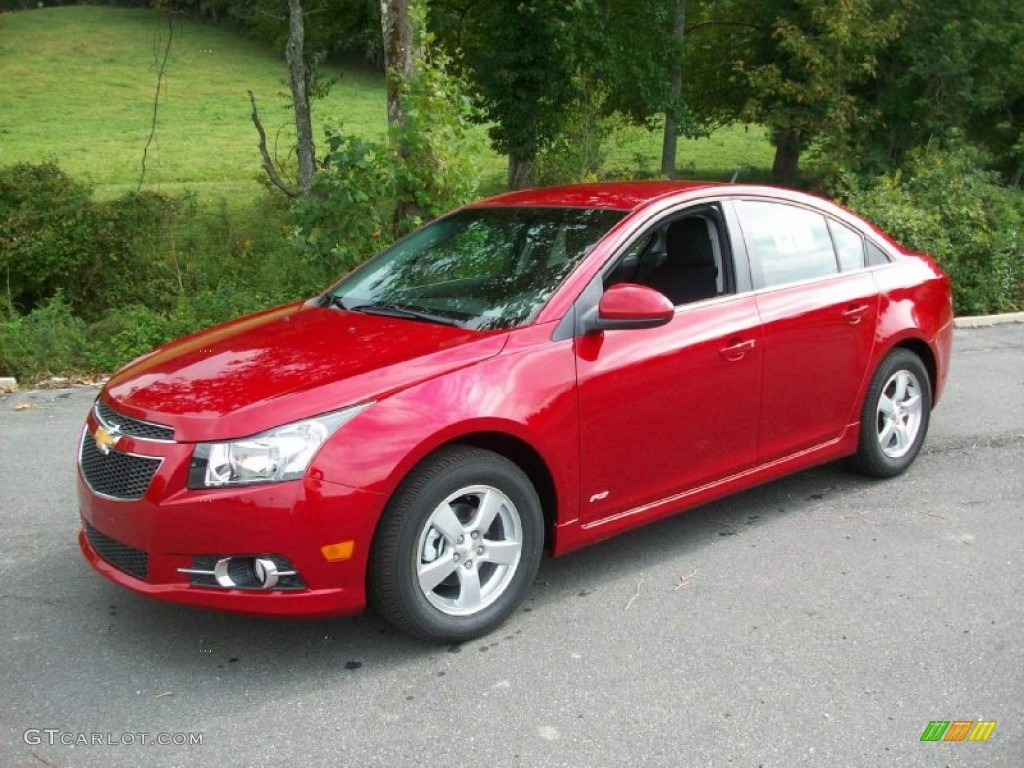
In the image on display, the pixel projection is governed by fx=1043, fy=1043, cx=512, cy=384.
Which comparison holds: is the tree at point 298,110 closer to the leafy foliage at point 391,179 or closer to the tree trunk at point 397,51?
the tree trunk at point 397,51

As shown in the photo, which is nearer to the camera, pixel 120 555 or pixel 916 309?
pixel 120 555

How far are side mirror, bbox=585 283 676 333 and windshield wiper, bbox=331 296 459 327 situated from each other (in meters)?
0.61

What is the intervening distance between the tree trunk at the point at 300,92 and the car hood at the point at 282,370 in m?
10.8

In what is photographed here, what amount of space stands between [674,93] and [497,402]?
60.3ft

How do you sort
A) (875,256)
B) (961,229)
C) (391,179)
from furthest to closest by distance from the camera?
1. (961,229)
2. (391,179)
3. (875,256)

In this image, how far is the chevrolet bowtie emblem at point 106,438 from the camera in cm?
379

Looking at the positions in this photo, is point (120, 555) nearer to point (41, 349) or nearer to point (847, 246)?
point (847, 246)

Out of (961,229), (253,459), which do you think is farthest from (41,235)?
A: (961,229)

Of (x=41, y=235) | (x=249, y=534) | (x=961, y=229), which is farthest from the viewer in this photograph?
(x=961, y=229)

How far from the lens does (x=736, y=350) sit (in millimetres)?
4672

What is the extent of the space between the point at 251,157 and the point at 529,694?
25561 millimetres

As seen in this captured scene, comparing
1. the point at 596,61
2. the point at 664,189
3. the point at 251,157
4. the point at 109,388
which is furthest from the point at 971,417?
the point at 251,157

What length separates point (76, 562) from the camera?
475cm

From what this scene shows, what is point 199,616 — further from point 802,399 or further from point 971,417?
point 971,417
